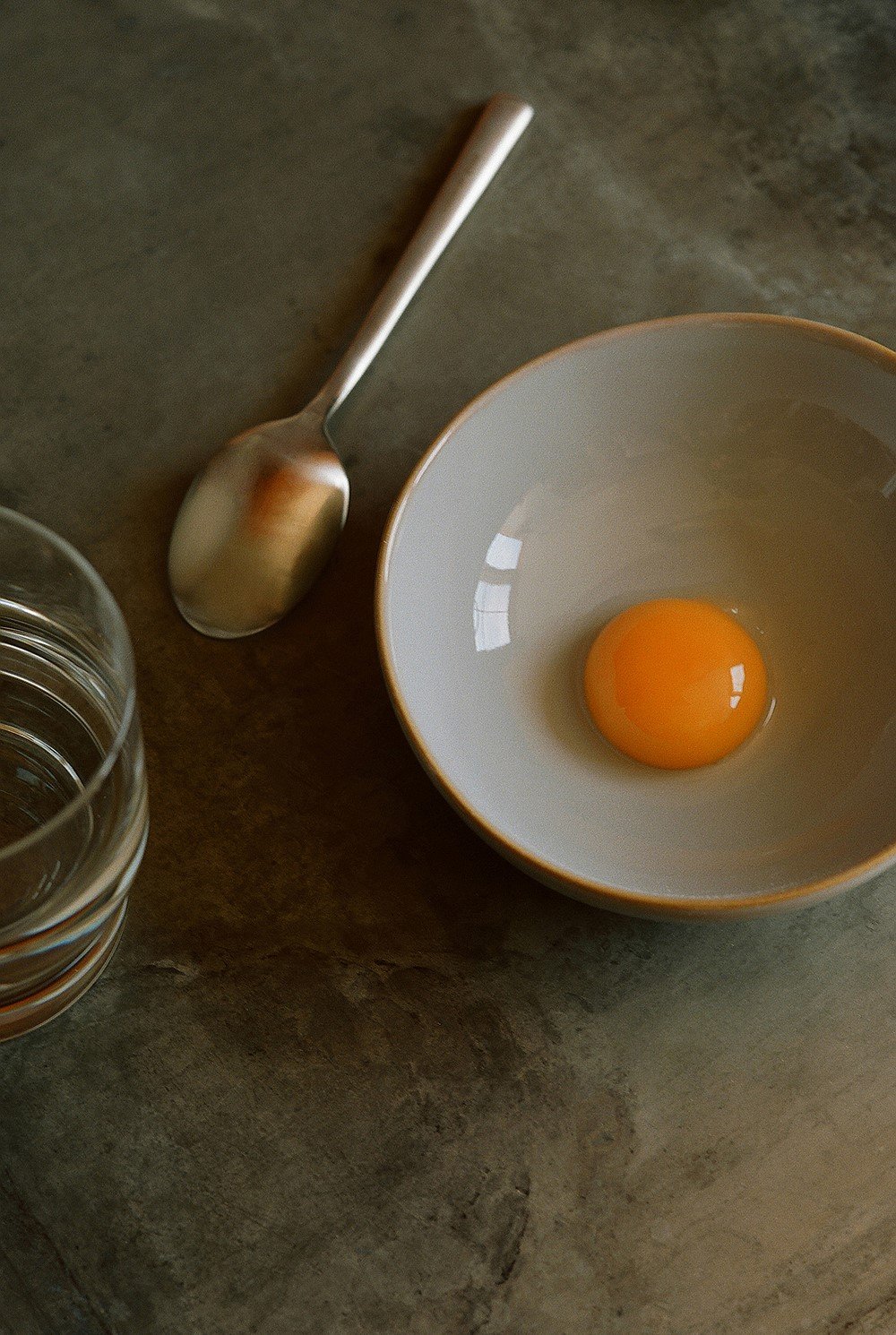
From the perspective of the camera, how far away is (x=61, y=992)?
101 centimetres

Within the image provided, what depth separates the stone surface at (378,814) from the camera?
968 mm

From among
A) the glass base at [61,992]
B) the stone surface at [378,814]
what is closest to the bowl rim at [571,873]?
the stone surface at [378,814]

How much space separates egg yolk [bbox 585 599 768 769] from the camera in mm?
1106

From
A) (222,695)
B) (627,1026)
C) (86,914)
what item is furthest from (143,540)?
(627,1026)

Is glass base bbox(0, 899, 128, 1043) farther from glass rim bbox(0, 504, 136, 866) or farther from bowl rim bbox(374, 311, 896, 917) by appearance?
bowl rim bbox(374, 311, 896, 917)

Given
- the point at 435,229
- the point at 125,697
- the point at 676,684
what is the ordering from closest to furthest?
the point at 125,697, the point at 676,684, the point at 435,229

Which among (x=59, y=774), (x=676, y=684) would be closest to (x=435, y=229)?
(x=676, y=684)

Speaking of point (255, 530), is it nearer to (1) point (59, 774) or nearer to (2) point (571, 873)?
(1) point (59, 774)

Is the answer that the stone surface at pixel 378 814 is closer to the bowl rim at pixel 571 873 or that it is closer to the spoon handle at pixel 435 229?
the spoon handle at pixel 435 229

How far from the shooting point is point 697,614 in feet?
3.80

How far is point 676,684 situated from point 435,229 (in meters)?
0.57

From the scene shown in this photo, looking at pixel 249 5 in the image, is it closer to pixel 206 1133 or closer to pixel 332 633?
pixel 332 633

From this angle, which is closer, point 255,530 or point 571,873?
point 571,873

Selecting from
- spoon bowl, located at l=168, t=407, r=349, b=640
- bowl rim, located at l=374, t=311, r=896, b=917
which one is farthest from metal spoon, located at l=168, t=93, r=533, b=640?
bowl rim, located at l=374, t=311, r=896, b=917
